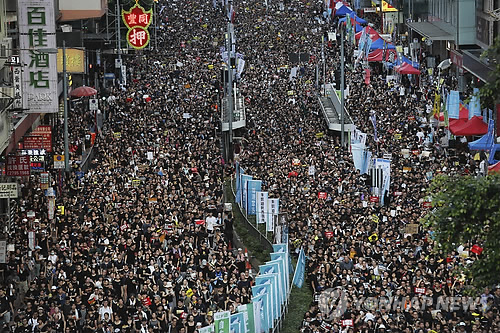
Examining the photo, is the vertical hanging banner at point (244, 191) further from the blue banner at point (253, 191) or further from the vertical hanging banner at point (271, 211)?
the vertical hanging banner at point (271, 211)

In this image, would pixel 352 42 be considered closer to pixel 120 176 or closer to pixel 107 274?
pixel 120 176

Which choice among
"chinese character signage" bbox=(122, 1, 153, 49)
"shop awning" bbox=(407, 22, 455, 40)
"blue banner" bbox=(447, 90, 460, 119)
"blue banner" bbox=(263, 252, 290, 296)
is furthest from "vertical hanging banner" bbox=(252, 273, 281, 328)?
"chinese character signage" bbox=(122, 1, 153, 49)

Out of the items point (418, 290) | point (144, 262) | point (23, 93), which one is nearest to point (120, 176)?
point (23, 93)

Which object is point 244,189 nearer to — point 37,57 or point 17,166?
point 17,166

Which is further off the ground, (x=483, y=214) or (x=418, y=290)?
(x=483, y=214)

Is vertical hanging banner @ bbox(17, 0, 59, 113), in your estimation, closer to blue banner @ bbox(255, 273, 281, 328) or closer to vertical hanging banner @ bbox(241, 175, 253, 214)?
vertical hanging banner @ bbox(241, 175, 253, 214)
